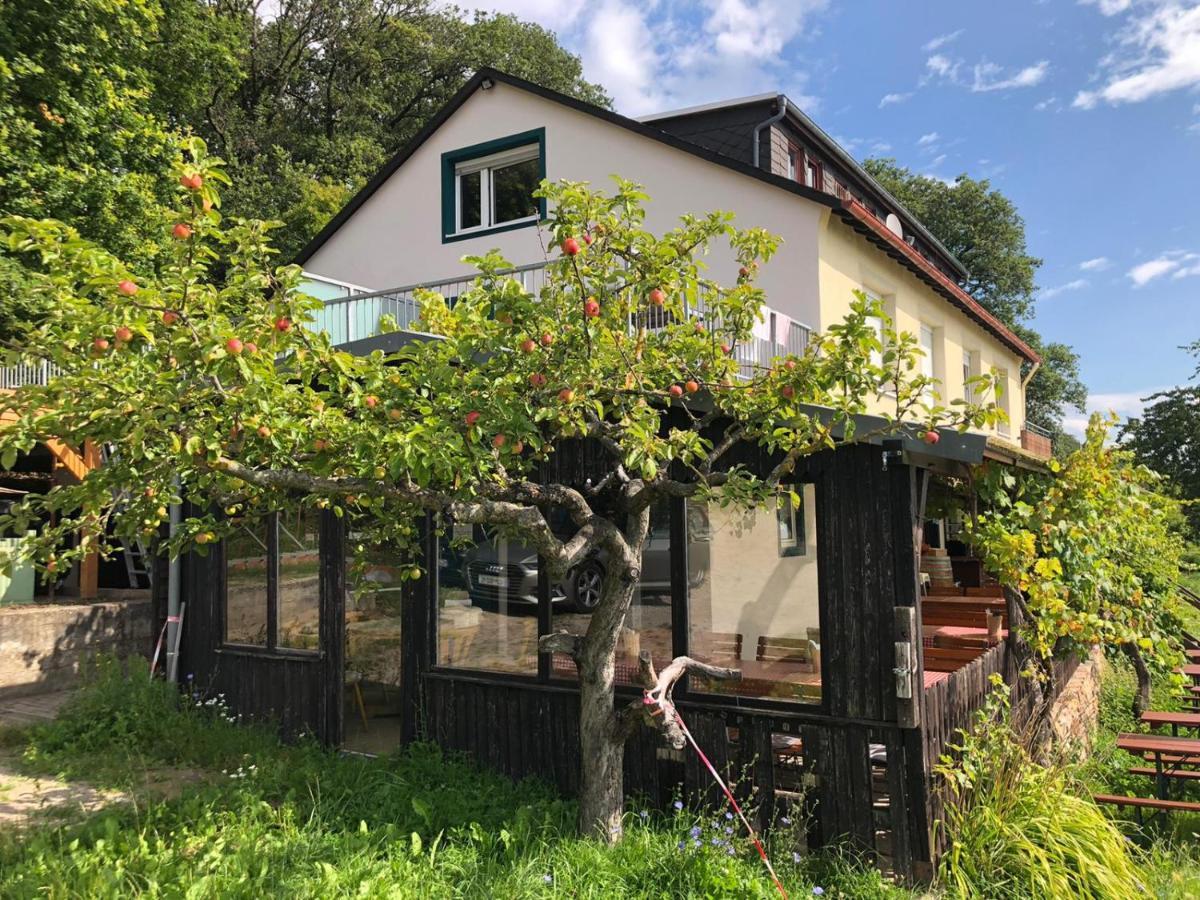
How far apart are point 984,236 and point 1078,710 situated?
126ft

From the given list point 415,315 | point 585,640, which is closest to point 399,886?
point 585,640

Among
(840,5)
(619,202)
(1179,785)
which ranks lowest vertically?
(1179,785)

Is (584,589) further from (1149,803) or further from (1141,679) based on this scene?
(1141,679)

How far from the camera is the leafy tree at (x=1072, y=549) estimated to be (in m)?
6.14

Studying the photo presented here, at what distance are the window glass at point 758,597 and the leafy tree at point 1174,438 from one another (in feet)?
104

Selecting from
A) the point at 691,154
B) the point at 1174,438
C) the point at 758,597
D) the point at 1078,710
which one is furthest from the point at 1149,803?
the point at 1174,438

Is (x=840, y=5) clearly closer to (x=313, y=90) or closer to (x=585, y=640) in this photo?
(x=585, y=640)

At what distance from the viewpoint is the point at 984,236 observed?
4103 cm

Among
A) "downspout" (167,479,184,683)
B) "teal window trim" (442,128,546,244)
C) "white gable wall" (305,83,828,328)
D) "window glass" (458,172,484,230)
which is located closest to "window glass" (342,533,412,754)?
"downspout" (167,479,184,683)

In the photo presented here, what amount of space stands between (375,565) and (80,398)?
3983 millimetres

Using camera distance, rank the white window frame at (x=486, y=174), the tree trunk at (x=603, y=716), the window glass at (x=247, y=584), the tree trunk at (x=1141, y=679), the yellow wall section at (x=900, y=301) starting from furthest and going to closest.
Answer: the white window frame at (x=486, y=174)
the yellow wall section at (x=900, y=301)
the window glass at (x=247, y=584)
the tree trunk at (x=1141, y=679)
the tree trunk at (x=603, y=716)

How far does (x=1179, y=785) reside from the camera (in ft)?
21.7

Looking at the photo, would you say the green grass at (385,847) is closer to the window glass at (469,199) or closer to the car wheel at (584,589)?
the car wheel at (584,589)

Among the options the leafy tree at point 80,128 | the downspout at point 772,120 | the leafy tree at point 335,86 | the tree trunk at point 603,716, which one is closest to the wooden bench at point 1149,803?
the tree trunk at point 603,716
